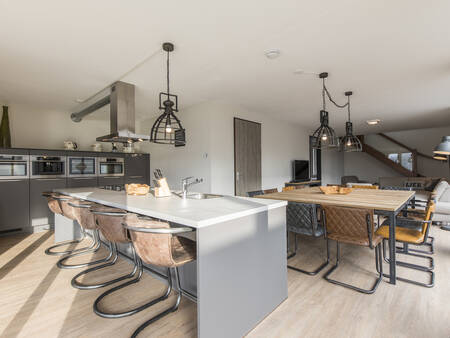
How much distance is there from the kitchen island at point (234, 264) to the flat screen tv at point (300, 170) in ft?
17.1

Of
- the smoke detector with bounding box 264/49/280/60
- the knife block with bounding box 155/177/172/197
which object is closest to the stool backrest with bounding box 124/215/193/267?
the knife block with bounding box 155/177/172/197

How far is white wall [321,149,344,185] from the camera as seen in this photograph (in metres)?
9.00

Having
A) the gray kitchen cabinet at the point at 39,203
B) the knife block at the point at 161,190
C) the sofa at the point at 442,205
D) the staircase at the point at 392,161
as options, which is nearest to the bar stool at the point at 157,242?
the knife block at the point at 161,190

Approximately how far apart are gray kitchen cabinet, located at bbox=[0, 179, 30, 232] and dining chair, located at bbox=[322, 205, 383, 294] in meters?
5.00

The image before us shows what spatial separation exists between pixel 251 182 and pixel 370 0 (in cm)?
393

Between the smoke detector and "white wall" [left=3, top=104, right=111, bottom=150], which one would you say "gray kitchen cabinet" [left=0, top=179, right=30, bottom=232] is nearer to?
"white wall" [left=3, top=104, right=111, bottom=150]

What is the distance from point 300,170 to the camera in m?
7.17

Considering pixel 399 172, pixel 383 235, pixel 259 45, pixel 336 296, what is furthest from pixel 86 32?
pixel 399 172

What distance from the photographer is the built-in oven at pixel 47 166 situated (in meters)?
4.29

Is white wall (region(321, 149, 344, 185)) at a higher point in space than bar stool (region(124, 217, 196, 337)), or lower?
higher

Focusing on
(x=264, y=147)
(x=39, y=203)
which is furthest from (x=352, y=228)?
(x=39, y=203)

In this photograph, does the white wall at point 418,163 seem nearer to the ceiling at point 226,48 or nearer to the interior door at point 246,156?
the ceiling at point 226,48

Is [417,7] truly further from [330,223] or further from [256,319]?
[256,319]

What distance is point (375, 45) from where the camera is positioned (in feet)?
8.63
